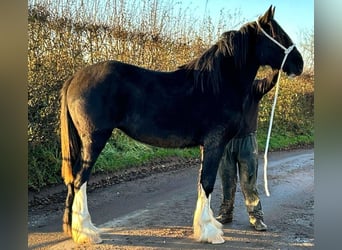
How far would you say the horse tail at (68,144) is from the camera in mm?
2477

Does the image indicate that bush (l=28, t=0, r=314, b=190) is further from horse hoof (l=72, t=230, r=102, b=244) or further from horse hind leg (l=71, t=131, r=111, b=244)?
horse hoof (l=72, t=230, r=102, b=244)

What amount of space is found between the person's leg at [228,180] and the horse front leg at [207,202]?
11cm

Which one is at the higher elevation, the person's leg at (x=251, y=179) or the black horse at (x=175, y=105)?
the black horse at (x=175, y=105)

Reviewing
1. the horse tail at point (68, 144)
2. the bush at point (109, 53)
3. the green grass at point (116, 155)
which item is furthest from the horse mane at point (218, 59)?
the horse tail at point (68, 144)

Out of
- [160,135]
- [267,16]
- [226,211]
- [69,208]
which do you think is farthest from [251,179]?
[69,208]

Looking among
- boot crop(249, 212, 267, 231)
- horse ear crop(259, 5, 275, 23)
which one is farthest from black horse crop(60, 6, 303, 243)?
boot crop(249, 212, 267, 231)

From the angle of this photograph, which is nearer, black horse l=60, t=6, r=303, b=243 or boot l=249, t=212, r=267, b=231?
black horse l=60, t=6, r=303, b=243

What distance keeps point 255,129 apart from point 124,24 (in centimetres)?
96

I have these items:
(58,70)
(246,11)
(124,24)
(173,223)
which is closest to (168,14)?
(124,24)

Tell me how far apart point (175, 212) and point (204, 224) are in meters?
0.19

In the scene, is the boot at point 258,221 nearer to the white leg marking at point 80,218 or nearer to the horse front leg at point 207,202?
the horse front leg at point 207,202

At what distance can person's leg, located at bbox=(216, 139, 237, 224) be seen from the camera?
2.64 meters

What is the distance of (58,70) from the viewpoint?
103 inches

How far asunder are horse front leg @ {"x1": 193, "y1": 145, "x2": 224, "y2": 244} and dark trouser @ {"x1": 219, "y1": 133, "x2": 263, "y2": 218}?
0.14 metres
